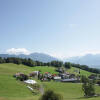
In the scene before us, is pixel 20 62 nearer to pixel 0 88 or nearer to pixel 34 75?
pixel 34 75

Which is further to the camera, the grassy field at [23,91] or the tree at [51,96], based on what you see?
the grassy field at [23,91]

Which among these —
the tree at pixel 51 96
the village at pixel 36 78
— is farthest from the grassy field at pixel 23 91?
the tree at pixel 51 96

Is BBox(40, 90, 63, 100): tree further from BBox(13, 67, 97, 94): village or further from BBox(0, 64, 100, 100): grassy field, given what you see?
BBox(13, 67, 97, 94): village

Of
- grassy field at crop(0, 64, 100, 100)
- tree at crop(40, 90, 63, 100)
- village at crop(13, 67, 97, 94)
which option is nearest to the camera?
tree at crop(40, 90, 63, 100)

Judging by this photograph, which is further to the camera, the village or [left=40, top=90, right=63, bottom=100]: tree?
the village

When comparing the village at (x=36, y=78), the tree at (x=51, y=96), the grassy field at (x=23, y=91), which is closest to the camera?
the tree at (x=51, y=96)

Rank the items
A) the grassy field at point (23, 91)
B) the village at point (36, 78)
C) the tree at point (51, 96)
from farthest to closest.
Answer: the village at point (36, 78) < the grassy field at point (23, 91) < the tree at point (51, 96)

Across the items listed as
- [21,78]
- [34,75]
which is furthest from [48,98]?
[34,75]

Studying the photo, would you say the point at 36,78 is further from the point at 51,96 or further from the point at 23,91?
the point at 51,96

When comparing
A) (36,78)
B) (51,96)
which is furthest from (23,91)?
(36,78)

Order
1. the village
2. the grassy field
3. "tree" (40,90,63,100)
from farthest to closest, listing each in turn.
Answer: the village
the grassy field
"tree" (40,90,63,100)

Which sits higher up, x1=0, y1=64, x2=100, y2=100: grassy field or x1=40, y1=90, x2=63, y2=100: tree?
x1=40, y1=90, x2=63, y2=100: tree

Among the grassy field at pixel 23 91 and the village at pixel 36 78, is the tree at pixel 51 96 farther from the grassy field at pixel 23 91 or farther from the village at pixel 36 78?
the village at pixel 36 78

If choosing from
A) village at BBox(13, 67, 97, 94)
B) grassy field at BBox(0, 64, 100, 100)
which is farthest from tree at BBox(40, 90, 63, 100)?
village at BBox(13, 67, 97, 94)
